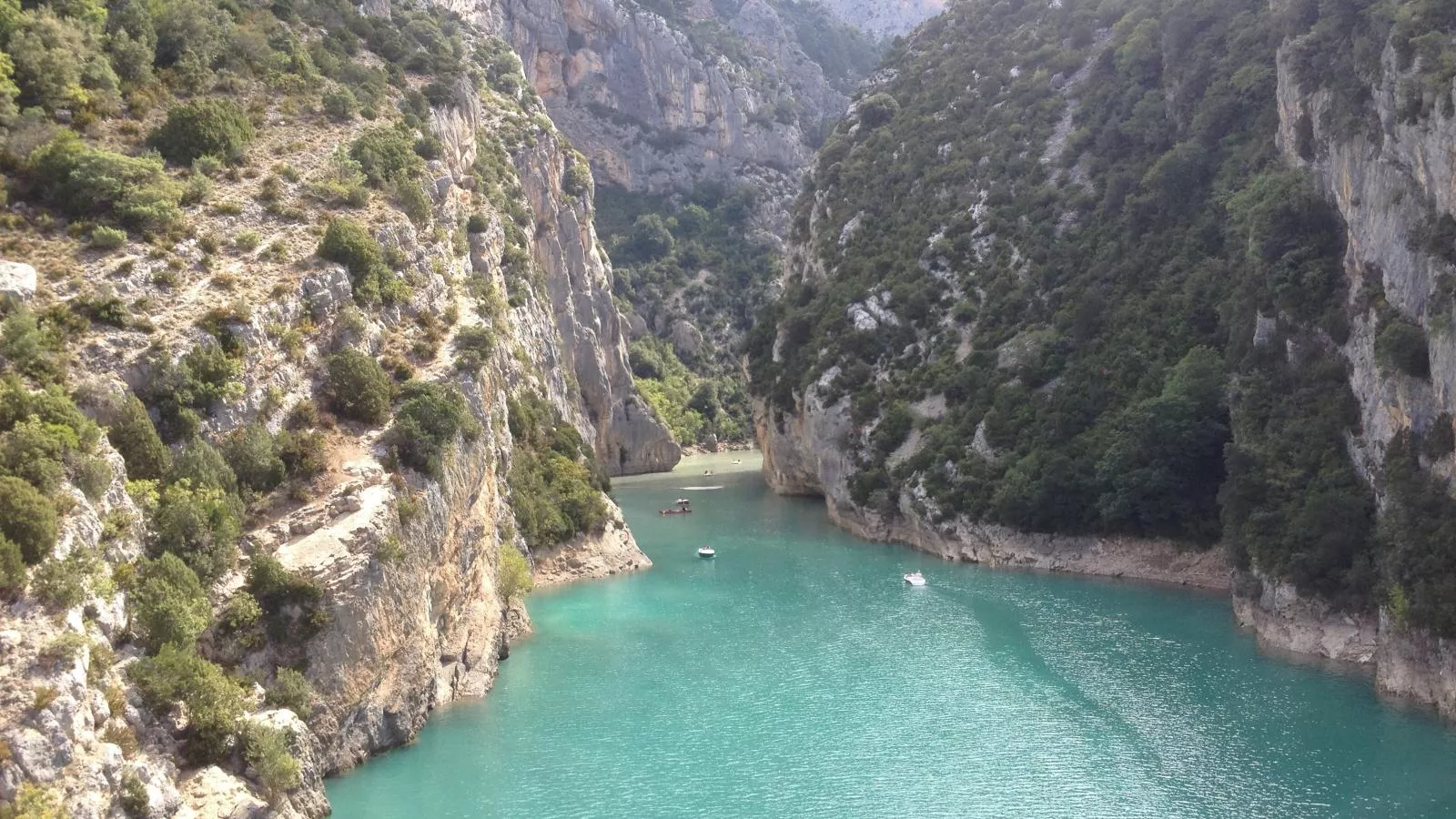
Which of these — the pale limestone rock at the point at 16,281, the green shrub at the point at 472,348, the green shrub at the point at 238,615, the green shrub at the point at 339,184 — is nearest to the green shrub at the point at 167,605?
the green shrub at the point at 238,615

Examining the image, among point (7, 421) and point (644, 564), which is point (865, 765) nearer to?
point (7, 421)

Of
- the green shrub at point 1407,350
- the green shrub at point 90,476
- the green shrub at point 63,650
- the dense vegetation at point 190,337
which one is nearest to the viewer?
the green shrub at point 63,650

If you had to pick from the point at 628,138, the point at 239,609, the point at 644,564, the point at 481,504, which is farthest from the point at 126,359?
the point at 628,138

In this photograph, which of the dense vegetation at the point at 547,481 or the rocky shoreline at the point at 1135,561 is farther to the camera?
the dense vegetation at the point at 547,481

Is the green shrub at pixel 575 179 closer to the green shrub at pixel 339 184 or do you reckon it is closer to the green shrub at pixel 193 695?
the green shrub at pixel 339 184

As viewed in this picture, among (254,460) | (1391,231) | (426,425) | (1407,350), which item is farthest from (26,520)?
(1391,231)

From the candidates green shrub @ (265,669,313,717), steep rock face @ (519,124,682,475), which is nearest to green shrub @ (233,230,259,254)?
green shrub @ (265,669,313,717)

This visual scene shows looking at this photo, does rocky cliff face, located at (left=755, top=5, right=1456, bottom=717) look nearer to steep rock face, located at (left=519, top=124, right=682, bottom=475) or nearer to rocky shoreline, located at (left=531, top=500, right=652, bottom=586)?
rocky shoreline, located at (left=531, top=500, right=652, bottom=586)

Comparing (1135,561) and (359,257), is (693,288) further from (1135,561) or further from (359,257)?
(359,257)
